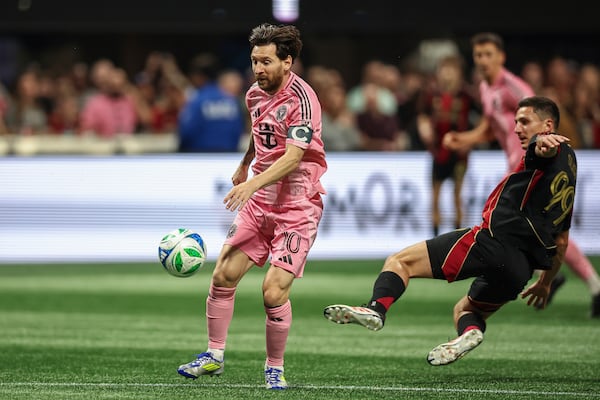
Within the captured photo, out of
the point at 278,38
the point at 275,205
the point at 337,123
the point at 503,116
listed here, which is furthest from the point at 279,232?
the point at 337,123

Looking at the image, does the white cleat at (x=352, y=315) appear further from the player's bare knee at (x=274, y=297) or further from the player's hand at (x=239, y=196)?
the player's hand at (x=239, y=196)

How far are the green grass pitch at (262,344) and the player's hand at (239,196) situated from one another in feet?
3.81

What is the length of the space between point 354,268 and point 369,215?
3.87 ft

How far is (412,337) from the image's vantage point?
11.3 m

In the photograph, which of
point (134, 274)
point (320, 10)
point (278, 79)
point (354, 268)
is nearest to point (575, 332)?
point (278, 79)

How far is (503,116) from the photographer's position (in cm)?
1280

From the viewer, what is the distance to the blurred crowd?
19234 millimetres

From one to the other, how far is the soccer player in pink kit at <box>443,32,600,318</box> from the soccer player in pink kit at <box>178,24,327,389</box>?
13.0ft

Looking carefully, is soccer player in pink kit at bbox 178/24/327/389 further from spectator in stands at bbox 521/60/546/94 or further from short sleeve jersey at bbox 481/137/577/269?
spectator in stands at bbox 521/60/546/94

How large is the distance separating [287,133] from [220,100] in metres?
10.5

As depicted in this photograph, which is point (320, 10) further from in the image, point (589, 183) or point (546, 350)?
point (546, 350)

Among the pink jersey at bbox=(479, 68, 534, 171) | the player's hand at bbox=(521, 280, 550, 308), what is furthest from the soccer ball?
the pink jersey at bbox=(479, 68, 534, 171)

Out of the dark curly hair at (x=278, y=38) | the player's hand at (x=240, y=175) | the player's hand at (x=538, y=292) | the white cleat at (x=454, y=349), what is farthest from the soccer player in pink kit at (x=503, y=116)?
the white cleat at (x=454, y=349)

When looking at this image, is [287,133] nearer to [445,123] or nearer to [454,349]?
[454,349]
